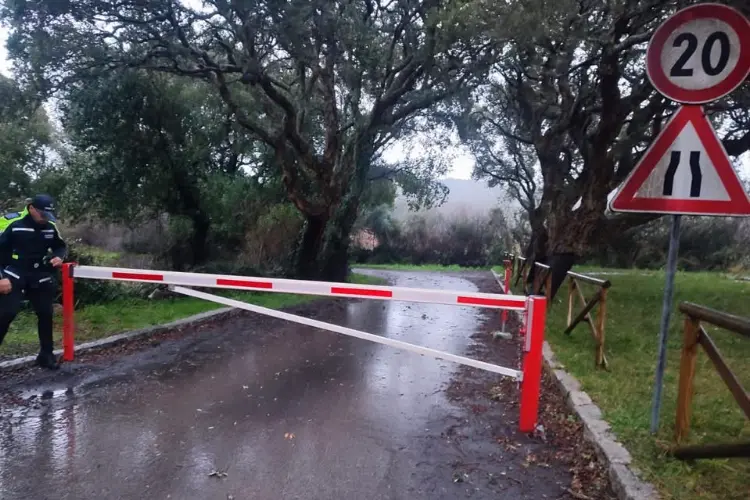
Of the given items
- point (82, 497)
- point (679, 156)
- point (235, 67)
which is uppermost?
point (235, 67)

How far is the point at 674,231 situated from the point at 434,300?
191cm

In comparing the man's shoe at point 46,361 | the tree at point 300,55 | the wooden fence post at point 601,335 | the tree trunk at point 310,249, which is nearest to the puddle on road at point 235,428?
the man's shoe at point 46,361

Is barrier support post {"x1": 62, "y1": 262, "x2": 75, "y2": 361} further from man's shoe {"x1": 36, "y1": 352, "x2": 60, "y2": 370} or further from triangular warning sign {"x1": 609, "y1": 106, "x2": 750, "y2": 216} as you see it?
triangular warning sign {"x1": 609, "y1": 106, "x2": 750, "y2": 216}

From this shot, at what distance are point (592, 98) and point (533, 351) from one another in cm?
1061

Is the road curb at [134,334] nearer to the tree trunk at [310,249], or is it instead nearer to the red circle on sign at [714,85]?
the tree trunk at [310,249]

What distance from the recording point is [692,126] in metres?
3.93

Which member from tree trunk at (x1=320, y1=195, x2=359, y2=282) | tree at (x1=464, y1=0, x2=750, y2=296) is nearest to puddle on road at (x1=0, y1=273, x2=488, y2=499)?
tree at (x1=464, y1=0, x2=750, y2=296)

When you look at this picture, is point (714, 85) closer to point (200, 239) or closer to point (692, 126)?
point (692, 126)

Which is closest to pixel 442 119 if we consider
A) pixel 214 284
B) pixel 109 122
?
pixel 109 122

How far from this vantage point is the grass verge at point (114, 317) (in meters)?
7.19

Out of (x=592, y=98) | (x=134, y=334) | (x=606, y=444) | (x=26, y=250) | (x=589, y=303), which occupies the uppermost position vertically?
(x=592, y=98)

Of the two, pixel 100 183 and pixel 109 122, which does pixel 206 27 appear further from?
pixel 100 183

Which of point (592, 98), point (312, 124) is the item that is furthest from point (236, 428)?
point (312, 124)

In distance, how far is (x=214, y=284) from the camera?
5.50 m
